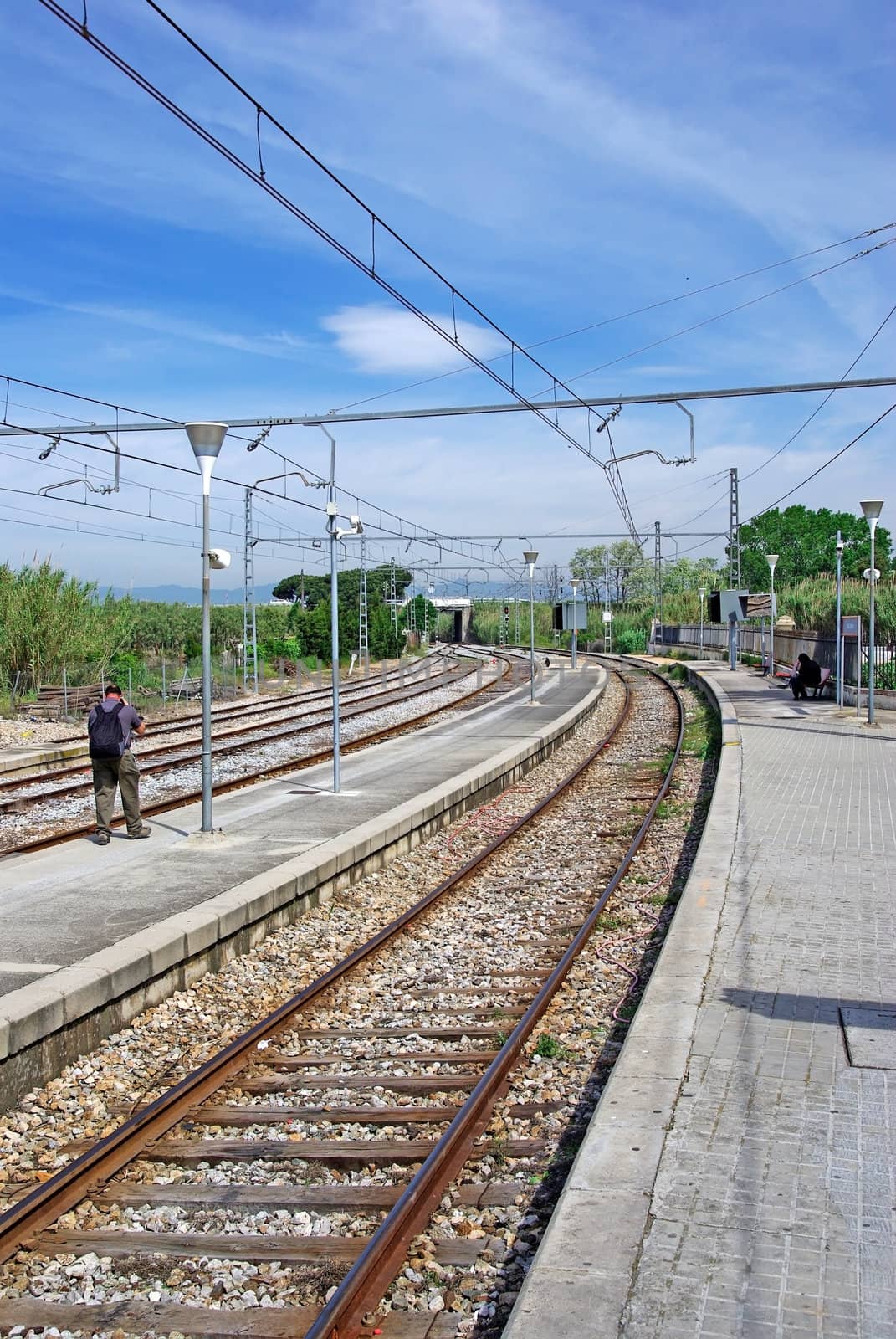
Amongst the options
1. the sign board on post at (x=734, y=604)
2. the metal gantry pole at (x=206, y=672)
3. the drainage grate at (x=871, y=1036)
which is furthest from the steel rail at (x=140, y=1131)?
the sign board on post at (x=734, y=604)

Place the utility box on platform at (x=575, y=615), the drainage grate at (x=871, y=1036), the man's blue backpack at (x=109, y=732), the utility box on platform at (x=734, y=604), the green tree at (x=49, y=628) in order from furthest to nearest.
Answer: the utility box on platform at (x=575, y=615) < the utility box on platform at (x=734, y=604) < the green tree at (x=49, y=628) < the man's blue backpack at (x=109, y=732) < the drainage grate at (x=871, y=1036)

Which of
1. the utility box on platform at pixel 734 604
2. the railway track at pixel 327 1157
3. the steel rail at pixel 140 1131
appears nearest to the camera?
the railway track at pixel 327 1157

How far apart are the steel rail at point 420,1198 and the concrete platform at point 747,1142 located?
60 centimetres

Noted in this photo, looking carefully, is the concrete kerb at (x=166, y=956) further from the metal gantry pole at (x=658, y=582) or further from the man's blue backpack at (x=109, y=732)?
the metal gantry pole at (x=658, y=582)

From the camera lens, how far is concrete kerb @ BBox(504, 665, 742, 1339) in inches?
140

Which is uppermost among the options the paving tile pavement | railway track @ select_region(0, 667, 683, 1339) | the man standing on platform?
the man standing on platform

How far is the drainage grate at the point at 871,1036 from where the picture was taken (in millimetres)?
5518

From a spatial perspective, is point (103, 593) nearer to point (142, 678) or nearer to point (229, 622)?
point (142, 678)

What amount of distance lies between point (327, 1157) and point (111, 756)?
618cm

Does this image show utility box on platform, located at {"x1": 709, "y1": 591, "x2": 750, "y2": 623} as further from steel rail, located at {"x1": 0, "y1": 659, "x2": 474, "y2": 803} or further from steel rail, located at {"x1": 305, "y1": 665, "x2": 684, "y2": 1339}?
steel rail, located at {"x1": 305, "y1": 665, "x2": 684, "y2": 1339}

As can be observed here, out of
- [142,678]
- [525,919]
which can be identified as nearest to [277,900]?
[525,919]

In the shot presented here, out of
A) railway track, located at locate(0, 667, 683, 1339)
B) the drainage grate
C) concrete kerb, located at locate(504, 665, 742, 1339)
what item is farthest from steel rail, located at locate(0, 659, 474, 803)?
the drainage grate

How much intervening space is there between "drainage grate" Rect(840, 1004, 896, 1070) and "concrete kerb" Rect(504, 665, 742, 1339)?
2.57 ft

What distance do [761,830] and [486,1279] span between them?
824 centimetres
